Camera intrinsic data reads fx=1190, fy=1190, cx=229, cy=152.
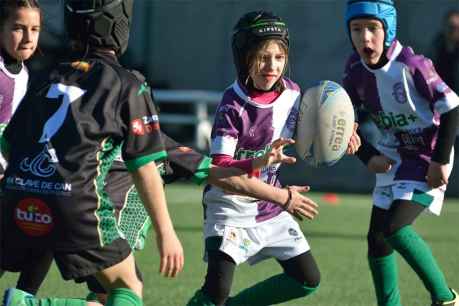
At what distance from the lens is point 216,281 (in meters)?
5.27

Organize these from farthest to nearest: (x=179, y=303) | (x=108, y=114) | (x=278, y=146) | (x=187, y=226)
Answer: (x=187, y=226), (x=179, y=303), (x=278, y=146), (x=108, y=114)

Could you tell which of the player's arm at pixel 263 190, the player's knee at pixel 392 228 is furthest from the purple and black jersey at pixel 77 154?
the player's knee at pixel 392 228

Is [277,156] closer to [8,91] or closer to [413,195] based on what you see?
[413,195]

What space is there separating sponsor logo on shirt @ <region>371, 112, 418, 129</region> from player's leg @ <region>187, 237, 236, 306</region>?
1319mm

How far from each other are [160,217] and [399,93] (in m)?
2.31

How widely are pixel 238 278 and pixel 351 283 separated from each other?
0.72 metres

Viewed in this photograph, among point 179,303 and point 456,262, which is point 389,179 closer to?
point 179,303

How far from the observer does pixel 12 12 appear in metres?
5.70

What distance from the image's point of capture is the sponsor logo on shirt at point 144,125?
4188mm

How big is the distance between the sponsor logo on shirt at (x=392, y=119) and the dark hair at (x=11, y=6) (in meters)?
1.84

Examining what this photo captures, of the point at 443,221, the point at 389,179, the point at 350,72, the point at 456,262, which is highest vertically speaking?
the point at 350,72

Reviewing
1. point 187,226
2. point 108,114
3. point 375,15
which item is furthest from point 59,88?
point 187,226

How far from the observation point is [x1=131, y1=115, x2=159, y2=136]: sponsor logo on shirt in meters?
4.19

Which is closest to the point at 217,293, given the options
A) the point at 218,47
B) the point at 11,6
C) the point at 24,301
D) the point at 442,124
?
the point at 24,301
